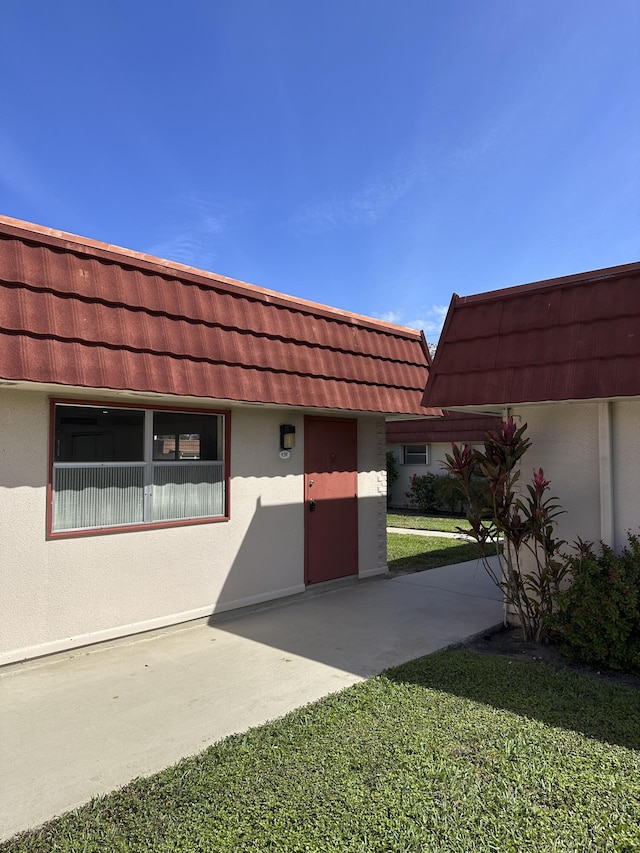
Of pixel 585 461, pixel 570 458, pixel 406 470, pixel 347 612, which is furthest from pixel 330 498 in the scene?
pixel 406 470

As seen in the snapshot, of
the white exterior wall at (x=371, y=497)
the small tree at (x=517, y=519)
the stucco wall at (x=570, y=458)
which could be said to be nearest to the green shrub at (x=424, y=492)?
the white exterior wall at (x=371, y=497)

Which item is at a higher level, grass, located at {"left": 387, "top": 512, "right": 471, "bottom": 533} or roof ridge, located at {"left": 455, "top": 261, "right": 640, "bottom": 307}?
roof ridge, located at {"left": 455, "top": 261, "right": 640, "bottom": 307}

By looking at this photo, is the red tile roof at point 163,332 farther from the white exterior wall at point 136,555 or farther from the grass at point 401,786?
the grass at point 401,786

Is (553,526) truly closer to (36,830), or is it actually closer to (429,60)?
(36,830)

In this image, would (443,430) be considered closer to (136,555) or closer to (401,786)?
(136,555)

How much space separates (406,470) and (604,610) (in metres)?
14.8

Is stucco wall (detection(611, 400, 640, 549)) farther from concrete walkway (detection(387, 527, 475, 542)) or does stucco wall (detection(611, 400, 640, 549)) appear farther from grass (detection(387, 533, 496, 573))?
→ concrete walkway (detection(387, 527, 475, 542))

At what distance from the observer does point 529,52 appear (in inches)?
306

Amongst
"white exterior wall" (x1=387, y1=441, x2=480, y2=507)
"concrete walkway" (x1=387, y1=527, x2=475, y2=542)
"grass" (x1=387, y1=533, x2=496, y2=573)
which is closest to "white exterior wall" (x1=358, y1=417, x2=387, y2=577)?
"grass" (x1=387, y1=533, x2=496, y2=573)

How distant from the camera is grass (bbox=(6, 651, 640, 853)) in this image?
2.38 m

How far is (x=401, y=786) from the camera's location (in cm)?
275

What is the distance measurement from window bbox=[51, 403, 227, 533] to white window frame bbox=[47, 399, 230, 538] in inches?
0.4

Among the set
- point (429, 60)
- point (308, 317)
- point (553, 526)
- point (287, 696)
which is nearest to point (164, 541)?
point (287, 696)

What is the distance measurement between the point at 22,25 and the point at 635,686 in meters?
10.3
